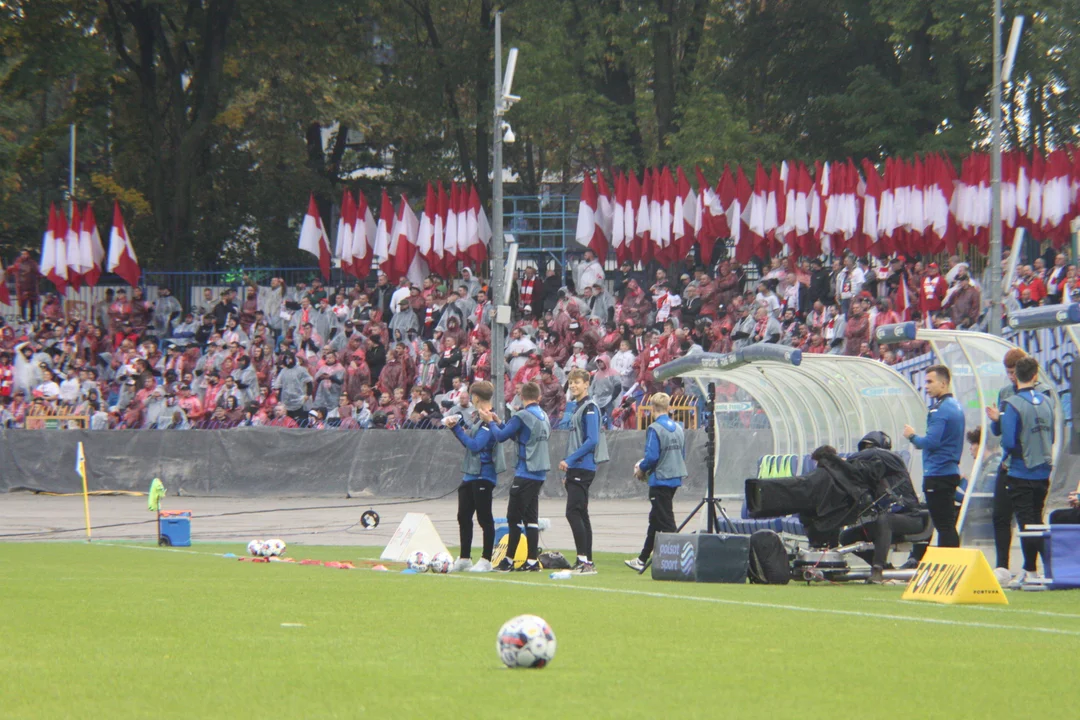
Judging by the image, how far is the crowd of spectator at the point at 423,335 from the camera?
2828 cm

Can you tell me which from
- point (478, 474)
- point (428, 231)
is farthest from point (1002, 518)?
point (428, 231)

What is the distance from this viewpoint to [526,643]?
7.60 m

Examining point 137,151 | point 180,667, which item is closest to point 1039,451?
point 180,667

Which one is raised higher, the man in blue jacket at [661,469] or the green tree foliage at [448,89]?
the green tree foliage at [448,89]

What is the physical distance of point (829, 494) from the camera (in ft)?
47.0

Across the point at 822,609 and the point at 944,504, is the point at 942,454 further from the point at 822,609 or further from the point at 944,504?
the point at 822,609

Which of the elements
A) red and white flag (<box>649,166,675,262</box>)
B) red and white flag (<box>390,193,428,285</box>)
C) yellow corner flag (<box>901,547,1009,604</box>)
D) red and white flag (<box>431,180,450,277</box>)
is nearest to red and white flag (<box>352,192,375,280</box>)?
red and white flag (<box>390,193,428,285</box>)

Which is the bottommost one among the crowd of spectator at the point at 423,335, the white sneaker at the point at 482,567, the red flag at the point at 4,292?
the white sneaker at the point at 482,567

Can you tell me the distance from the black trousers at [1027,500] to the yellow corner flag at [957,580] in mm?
1522

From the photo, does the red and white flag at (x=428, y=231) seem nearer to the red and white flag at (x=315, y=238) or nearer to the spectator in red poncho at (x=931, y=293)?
the red and white flag at (x=315, y=238)

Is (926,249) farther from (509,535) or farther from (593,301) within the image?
(509,535)

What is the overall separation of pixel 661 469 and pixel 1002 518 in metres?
3.67

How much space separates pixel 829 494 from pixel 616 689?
7.55 m

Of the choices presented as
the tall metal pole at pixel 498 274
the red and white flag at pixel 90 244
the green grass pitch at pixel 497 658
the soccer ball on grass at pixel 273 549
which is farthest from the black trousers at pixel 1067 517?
the red and white flag at pixel 90 244
